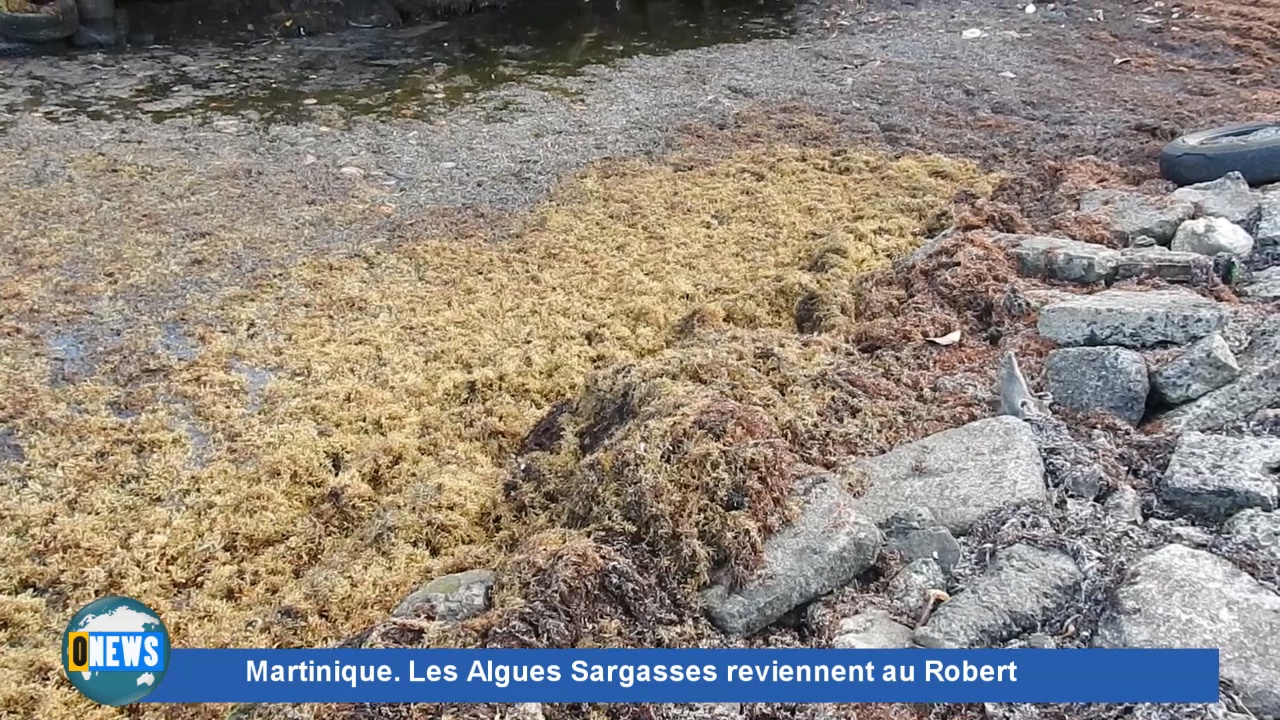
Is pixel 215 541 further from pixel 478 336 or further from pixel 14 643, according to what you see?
pixel 478 336

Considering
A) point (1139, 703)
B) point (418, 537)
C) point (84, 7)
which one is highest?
point (84, 7)

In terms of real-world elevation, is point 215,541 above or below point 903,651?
below

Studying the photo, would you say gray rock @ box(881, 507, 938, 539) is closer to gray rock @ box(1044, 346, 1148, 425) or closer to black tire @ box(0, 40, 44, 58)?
gray rock @ box(1044, 346, 1148, 425)

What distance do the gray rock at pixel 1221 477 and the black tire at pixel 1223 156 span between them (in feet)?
9.79

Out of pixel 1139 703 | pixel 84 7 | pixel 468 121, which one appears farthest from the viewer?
pixel 84 7

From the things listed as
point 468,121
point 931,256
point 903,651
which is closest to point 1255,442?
point 903,651

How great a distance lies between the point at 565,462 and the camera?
3.01 meters

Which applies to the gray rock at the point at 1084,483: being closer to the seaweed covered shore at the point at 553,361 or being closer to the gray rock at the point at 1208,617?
the seaweed covered shore at the point at 553,361

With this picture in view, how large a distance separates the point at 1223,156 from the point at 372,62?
7.67 meters

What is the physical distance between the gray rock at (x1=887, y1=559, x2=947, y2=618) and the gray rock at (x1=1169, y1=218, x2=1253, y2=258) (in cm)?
257

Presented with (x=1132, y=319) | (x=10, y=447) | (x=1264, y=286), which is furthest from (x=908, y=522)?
(x=10, y=447)

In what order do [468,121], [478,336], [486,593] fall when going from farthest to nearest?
[468,121], [478,336], [486,593]

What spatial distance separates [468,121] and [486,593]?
547cm

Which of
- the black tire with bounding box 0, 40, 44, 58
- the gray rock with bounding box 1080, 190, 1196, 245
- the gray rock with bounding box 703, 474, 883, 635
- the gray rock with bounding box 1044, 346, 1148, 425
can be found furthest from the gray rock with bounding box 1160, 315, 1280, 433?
the black tire with bounding box 0, 40, 44, 58
